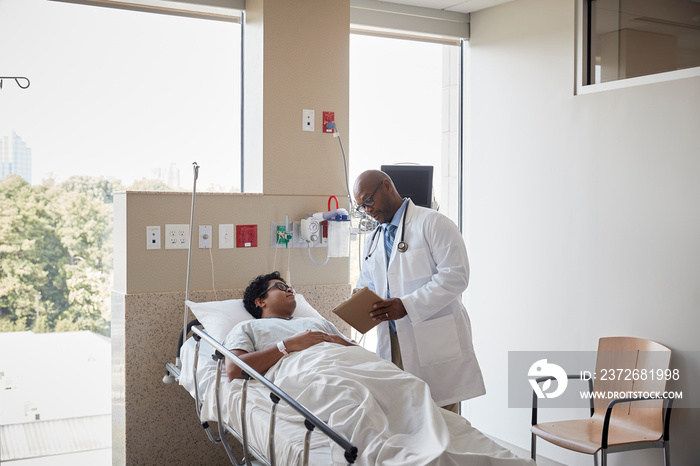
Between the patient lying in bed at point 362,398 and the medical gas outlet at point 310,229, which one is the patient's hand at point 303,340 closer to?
the patient lying in bed at point 362,398

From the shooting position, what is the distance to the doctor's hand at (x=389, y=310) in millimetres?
2594

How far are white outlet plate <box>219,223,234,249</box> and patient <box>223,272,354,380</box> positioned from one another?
0.25 meters

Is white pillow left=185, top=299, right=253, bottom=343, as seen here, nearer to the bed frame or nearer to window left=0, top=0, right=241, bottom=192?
the bed frame

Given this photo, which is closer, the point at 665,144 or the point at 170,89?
the point at 665,144

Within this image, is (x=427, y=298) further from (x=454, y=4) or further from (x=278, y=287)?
(x=454, y=4)

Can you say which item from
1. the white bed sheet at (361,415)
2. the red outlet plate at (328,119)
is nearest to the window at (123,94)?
the red outlet plate at (328,119)

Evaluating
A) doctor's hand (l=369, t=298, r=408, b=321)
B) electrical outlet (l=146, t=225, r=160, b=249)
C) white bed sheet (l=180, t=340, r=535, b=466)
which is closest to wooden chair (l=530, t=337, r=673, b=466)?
doctor's hand (l=369, t=298, r=408, b=321)

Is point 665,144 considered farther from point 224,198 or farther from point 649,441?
point 224,198

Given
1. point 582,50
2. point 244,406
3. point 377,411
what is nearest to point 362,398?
point 377,411

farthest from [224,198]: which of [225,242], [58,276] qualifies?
[58,276]

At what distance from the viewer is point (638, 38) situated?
3277 millimetres

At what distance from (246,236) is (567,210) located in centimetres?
170

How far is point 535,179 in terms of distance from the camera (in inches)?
147

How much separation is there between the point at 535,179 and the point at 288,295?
64.9 inches
